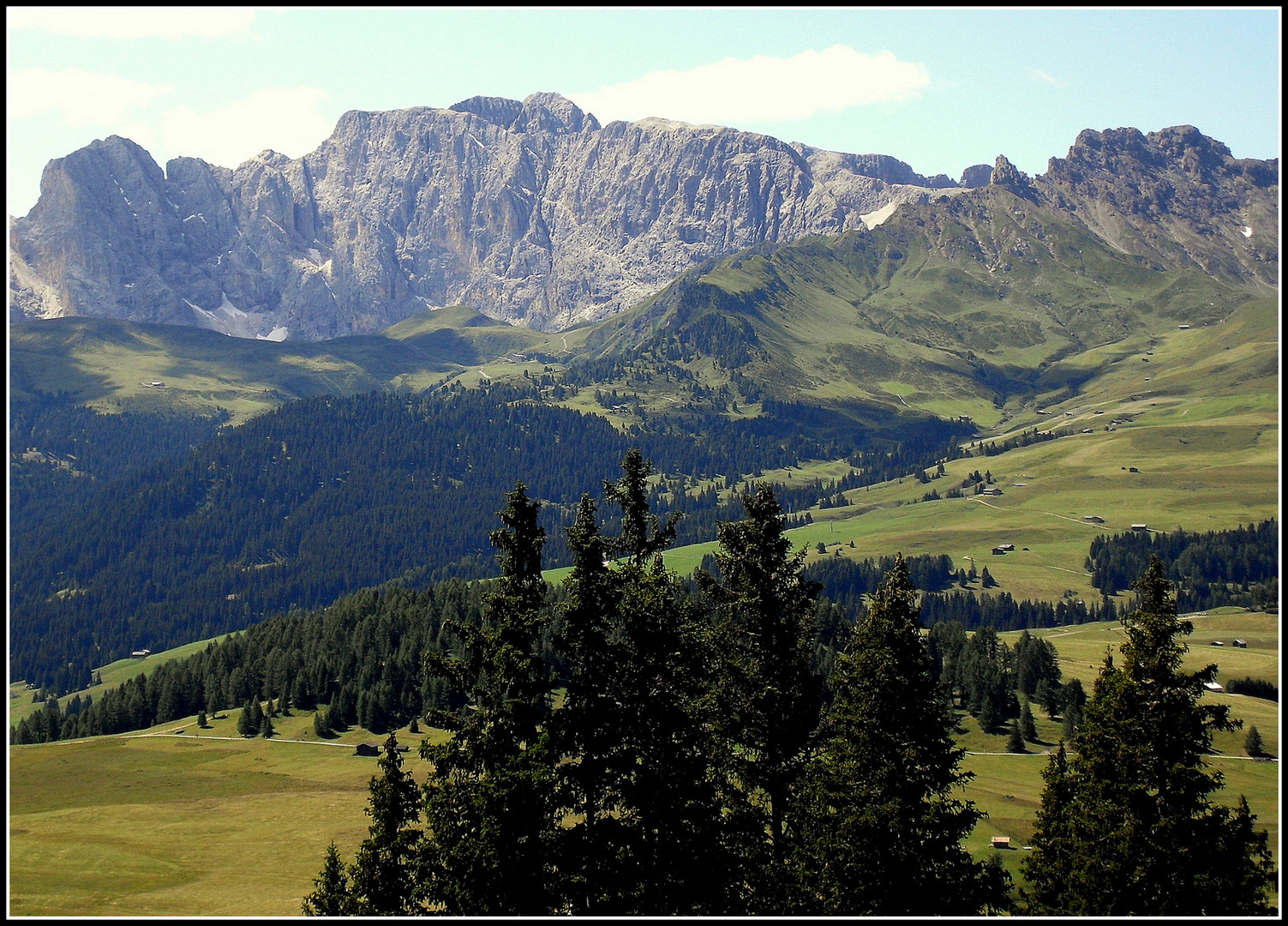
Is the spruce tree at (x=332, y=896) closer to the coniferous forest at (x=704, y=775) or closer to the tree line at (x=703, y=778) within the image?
the tree line at (x=703, y=778)

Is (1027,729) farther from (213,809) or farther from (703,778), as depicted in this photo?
(703,778)

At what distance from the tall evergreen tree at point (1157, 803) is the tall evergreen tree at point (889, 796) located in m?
5.26

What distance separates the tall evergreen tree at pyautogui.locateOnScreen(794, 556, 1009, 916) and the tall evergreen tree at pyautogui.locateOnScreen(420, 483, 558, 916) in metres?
12.0

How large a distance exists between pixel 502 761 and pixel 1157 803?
2696 centimetres

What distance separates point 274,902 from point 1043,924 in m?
64.8

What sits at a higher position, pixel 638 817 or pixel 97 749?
pixel 638 817

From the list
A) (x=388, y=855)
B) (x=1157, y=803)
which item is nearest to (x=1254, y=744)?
(x=1157, y=803)

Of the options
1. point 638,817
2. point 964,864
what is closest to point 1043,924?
point 964,864

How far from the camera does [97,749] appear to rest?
162 m

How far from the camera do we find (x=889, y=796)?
45.1 meters

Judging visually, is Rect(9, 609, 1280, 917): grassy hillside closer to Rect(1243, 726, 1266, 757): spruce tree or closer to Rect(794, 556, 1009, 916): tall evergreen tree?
Rect(1243, 726, 1266, 757): spruce tree

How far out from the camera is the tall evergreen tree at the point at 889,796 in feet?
147

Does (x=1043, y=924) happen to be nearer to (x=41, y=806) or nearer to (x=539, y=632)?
(x=539, y=632)

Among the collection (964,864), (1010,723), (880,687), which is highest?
(880,687)
